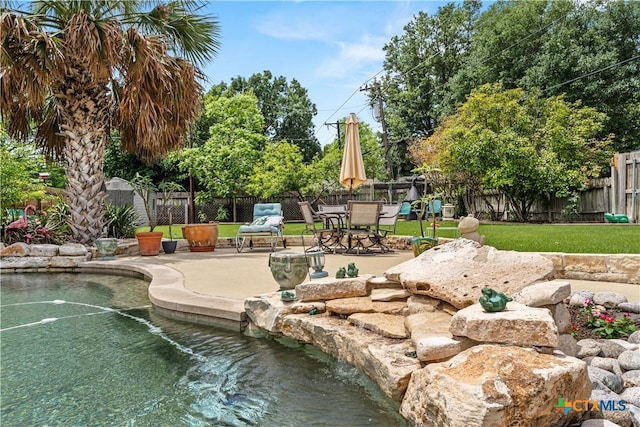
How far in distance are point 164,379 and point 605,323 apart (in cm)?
298

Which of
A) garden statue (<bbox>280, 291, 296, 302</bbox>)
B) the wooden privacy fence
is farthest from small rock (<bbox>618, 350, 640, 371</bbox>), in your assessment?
the wooden privacy fence

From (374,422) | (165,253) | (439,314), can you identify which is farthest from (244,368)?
(165,253)

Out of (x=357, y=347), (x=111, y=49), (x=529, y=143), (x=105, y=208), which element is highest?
(x=111, y=49)

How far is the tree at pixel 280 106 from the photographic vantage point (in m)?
28.2

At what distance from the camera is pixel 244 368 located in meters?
2.74

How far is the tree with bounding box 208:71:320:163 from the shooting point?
92.5 ft

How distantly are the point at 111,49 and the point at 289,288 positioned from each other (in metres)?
5.88

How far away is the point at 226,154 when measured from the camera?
61.7 ft

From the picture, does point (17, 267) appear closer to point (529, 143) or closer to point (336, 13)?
point (336, 13)

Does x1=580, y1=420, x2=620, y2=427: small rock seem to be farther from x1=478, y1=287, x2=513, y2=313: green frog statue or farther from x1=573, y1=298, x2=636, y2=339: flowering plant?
x1=573, y1=298, x2=636, y2=339: flowering plant

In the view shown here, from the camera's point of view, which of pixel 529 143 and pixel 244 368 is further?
pixel 529 143

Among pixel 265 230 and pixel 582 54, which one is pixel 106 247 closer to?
pixel 265 230

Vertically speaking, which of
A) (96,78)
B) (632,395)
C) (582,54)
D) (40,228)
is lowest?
(632,395)

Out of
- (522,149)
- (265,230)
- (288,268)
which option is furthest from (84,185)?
(522,149)
